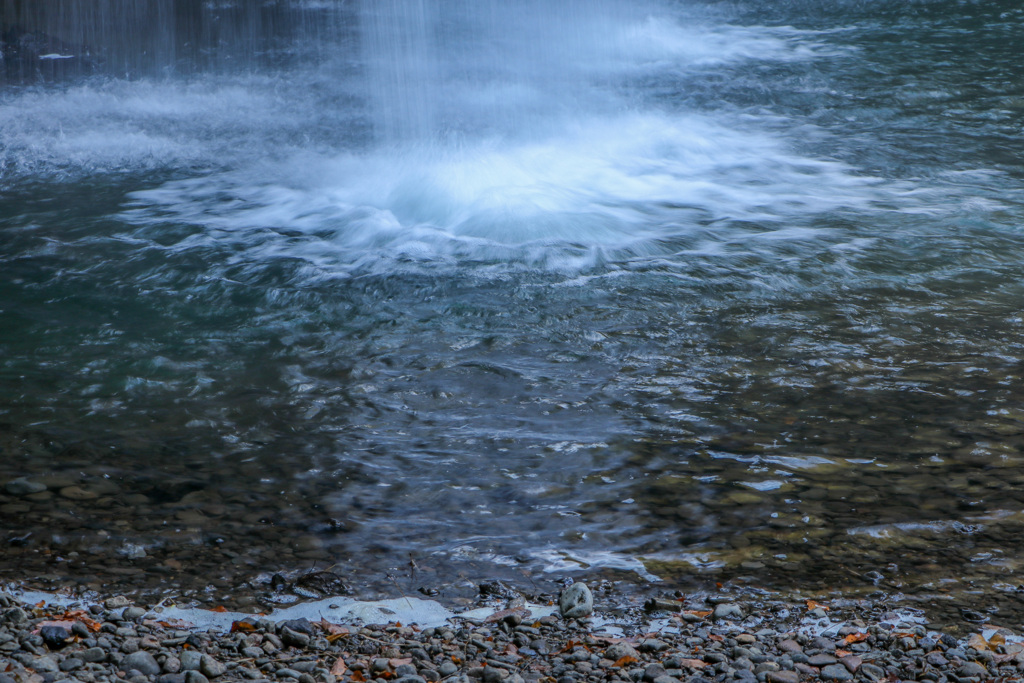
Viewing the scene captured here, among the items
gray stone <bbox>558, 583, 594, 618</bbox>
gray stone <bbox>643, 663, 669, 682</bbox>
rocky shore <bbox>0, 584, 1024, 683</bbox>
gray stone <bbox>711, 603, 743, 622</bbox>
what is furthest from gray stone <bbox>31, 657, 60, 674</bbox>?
gray stone <bbox>711, 603, 743, 622</bbox>

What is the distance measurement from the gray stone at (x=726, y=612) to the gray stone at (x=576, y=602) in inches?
17.2

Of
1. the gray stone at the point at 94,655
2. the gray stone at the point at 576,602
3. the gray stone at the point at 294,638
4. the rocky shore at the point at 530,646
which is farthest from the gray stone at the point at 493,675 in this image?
the gray stone at the point at 94,655

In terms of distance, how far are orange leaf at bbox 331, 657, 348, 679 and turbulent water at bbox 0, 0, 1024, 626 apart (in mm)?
652

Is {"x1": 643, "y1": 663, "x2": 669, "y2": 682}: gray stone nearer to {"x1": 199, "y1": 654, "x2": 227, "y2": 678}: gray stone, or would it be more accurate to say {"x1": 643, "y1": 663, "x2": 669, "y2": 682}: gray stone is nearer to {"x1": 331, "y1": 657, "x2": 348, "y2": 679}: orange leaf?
{"x1": 331, "y1": 657, "x2": 348, "y2": 679}: orange leaf

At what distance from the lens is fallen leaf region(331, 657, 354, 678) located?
264 centimetres

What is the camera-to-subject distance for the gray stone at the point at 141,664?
2561 millimetres

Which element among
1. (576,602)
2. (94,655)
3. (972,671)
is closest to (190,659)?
(94,655)

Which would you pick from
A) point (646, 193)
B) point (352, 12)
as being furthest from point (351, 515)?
point (352, 12)

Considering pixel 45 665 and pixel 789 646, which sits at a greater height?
pixel 45 665

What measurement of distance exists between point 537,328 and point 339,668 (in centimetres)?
326

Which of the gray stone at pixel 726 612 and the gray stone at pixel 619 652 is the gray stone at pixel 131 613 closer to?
the gray stone at pixel 619 652

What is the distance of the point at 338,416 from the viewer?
15.1ft

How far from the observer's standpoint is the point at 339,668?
2.67 m

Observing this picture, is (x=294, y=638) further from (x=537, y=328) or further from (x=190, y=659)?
(x=537, y=328)
